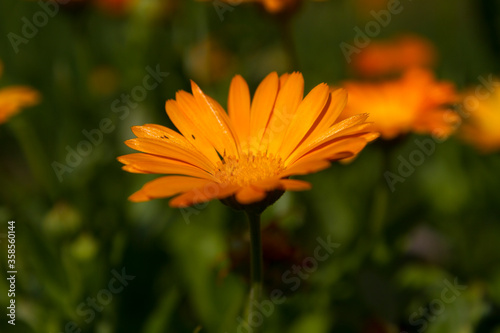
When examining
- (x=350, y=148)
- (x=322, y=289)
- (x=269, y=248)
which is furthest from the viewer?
(x=322, y=289)

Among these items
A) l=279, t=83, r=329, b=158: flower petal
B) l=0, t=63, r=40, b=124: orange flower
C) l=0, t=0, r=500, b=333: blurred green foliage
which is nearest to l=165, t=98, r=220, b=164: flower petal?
l=279, t=83, r=329, b=158: flower petal

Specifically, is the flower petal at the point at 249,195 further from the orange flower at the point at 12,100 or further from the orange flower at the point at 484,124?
the orange flower at the point at 484,124

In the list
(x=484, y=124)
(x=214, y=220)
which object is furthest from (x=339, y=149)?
(x=484, y=124)

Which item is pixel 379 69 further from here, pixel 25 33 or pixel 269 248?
pixel 269 248

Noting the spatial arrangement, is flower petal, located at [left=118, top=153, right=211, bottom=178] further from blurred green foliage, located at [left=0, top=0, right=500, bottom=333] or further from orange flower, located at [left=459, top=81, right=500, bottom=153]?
orange flower, located at [left=459, top=81, right=500, bottom=153]

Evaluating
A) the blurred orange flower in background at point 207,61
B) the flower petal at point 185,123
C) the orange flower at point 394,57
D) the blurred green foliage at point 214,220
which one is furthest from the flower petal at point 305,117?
the orange flower at point 394,57

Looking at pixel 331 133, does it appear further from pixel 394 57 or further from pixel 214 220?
pixel 394 57

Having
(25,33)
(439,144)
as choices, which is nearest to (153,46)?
(25,33)
